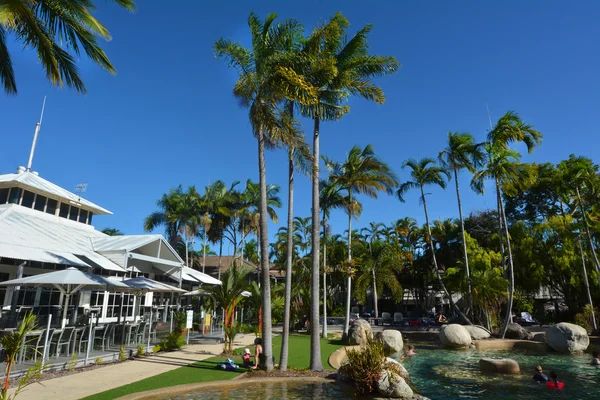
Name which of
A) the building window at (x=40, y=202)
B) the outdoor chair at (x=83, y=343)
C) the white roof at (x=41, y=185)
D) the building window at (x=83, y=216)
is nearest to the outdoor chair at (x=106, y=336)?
the outdoor chair at (x=83, y=343)

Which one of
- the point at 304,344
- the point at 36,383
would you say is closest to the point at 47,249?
the point at 36,383

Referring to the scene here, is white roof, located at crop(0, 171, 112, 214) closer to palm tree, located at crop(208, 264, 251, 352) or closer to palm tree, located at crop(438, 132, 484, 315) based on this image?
palm tree, located at crop(208, 264, 251, 352)

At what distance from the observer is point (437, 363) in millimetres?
15906

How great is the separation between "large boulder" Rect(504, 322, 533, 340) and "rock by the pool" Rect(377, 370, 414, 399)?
1790 cm

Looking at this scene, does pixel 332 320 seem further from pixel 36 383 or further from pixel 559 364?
pixel 36 383

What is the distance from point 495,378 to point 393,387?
5777 millimetres

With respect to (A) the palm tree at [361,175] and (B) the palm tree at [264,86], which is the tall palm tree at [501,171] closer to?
(A) the palm tree at [361,175]

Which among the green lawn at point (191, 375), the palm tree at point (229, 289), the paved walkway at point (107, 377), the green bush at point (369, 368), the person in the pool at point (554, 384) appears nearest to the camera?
the paved walkway at point (107, 377)

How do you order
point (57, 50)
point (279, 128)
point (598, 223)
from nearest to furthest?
point (57, 50), point (279, 128), point (598, 223)

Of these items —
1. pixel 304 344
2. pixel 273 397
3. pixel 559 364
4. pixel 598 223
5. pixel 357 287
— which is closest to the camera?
pixel 273 397

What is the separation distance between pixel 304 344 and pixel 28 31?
1635 cm

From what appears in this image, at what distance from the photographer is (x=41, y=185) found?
62.9 feet

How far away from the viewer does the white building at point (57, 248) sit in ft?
45.6

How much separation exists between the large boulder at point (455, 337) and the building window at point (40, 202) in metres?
22.3
